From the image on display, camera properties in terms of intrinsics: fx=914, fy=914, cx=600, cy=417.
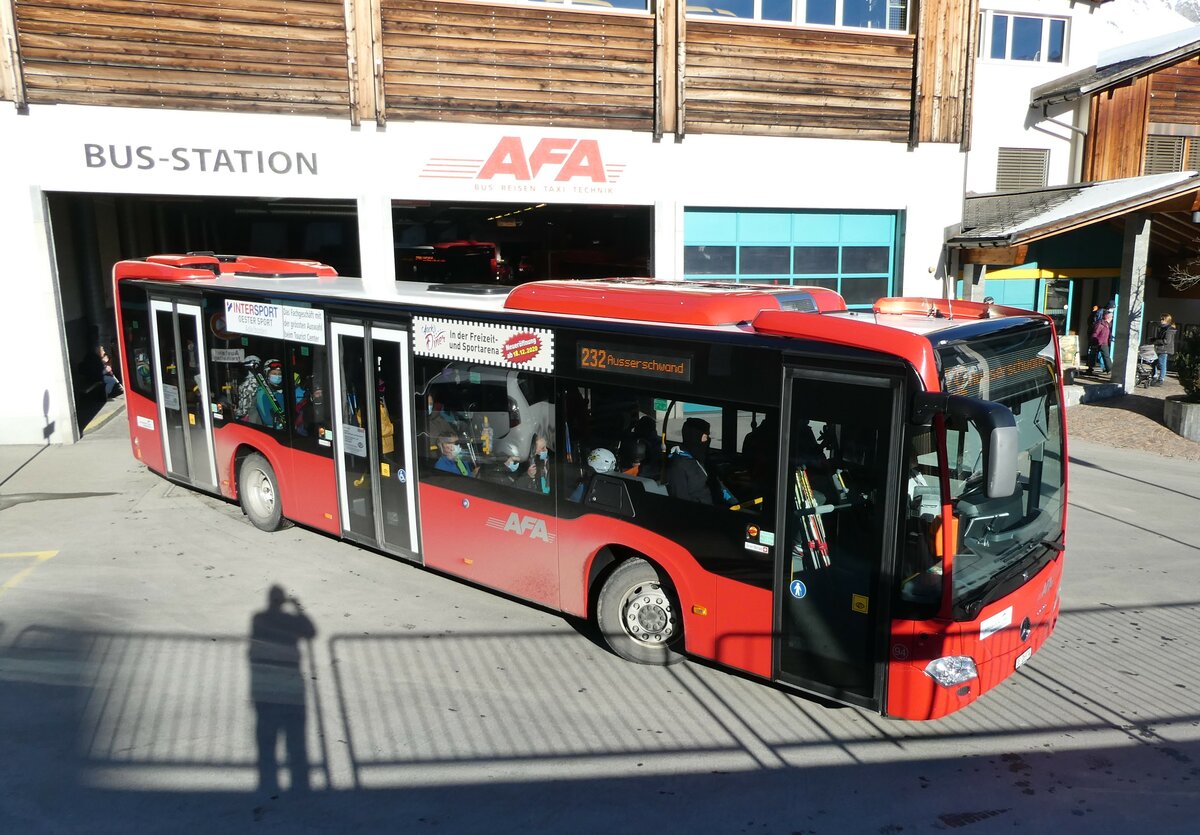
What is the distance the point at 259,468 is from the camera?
10359mm

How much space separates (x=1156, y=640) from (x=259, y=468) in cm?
900

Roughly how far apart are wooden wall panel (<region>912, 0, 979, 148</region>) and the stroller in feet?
21.5

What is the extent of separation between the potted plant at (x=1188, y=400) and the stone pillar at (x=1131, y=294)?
213 cm

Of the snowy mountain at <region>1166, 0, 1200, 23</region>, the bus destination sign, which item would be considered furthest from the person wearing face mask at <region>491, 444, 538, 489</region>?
the snowy mountain at <region>1166, 0, 1200, 23</region>

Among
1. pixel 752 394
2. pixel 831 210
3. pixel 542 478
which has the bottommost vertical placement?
pixel 542 478

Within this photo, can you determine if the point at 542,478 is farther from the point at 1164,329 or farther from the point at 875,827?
the point at 1164,329

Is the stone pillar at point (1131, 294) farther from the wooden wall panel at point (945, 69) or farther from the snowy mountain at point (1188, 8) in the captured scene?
the snowy mountain at point (1188, 8)

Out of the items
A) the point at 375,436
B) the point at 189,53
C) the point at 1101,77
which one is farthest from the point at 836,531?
the point at 1101,77

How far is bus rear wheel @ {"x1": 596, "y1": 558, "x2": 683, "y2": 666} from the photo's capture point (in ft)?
22.6

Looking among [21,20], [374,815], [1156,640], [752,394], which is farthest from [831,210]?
[374,815]

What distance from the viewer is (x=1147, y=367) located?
64.9 ft

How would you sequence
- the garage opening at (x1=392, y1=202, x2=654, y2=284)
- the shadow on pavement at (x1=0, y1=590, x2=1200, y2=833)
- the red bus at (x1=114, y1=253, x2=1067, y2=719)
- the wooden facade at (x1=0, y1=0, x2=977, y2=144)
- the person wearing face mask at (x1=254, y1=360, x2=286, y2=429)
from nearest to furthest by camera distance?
the shadow on pavement at (x1=0, y1=590, x2=1200, y2=833), the red bus at (x1=114, y1=253, x2=1067, y2=719), the person wearing face mask at (x1=254, y1=360, x2=286, y2=429), the wooden facade at (x1=0, y1=0, x2=977, y2=144), the garage opening at (x1=392, y1=202, x2=654, y2=284)

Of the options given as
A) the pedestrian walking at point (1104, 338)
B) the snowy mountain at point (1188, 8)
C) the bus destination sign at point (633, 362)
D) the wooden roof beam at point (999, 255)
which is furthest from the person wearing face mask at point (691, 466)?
the snowy mountain at point (1188, 8)

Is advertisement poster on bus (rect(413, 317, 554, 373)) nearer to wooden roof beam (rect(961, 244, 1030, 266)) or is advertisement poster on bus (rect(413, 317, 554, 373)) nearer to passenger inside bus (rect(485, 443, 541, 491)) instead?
passenger inside bus (rect(485, 443, 541, 491))
